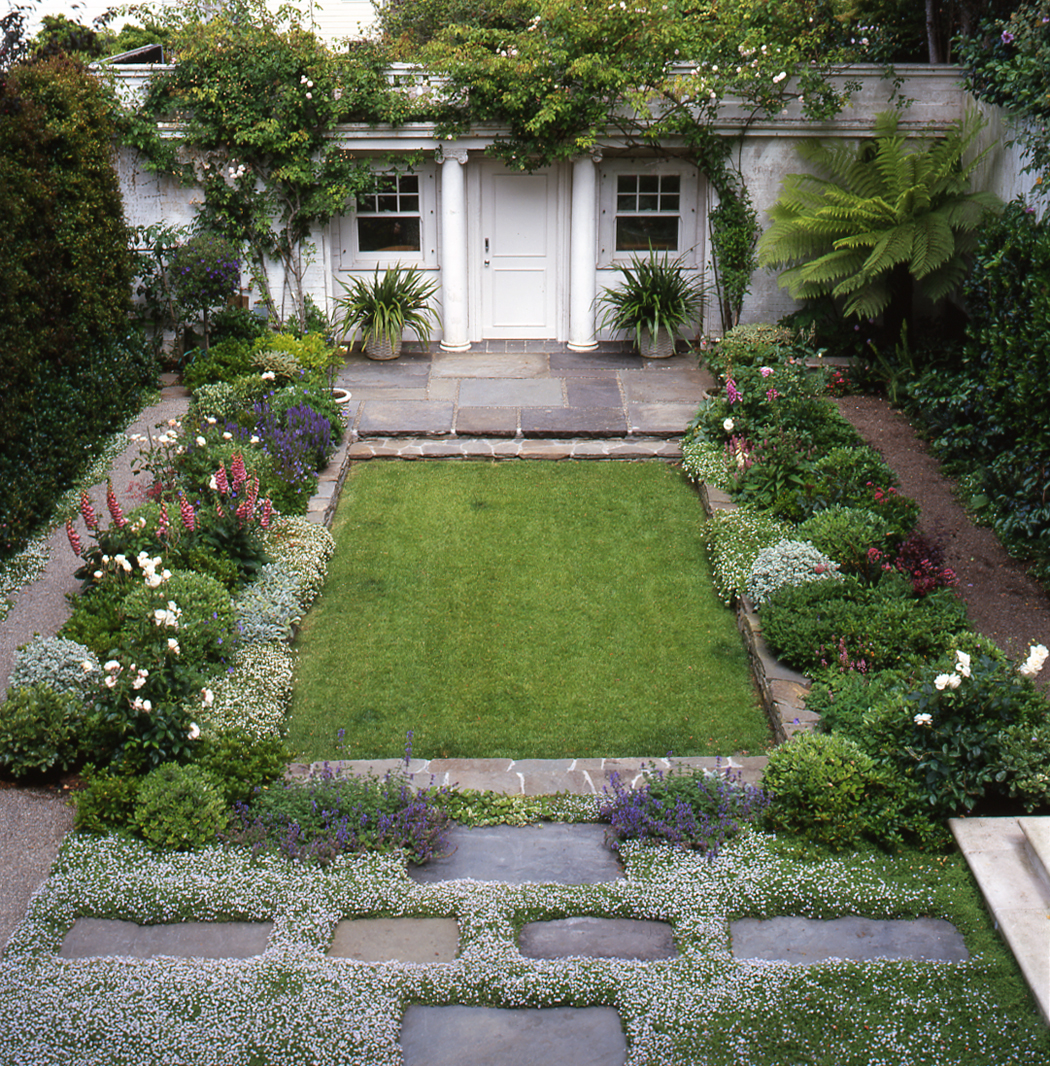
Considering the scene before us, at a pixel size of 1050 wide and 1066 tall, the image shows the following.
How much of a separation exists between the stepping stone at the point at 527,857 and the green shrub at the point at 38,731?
72.8 inches

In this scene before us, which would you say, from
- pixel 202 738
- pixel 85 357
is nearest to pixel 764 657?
pixel 202 738

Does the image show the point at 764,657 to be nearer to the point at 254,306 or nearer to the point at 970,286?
the point at 970,286

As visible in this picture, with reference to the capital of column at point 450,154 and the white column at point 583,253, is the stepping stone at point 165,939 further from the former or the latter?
the capital of column at point 450,154

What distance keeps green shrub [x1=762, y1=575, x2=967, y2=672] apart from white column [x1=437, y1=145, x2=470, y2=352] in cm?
660

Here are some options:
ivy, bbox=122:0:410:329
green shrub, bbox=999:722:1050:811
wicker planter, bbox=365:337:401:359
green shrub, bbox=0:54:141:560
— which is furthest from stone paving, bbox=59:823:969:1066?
ivy, bbox=122:0:410:329

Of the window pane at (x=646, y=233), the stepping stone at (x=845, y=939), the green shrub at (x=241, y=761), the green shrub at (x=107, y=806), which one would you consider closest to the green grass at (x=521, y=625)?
the green shrub at (x=241, y=761)

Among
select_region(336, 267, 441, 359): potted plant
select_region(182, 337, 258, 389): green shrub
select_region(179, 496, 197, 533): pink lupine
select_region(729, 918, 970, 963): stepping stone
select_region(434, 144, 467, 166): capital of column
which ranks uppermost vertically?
select_region(434, 144, 467, 166): capital of column

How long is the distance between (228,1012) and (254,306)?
9.32 meters

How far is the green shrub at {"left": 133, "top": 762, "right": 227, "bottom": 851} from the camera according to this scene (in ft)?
15.9

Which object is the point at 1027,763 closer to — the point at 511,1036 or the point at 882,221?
the point at 511,1036

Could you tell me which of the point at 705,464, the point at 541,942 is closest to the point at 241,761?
the point at 541,942

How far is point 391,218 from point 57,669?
7.88 meters

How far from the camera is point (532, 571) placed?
7.79m

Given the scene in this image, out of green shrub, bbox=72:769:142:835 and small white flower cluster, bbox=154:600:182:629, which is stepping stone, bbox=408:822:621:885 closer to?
green shrub, bbox=72:769:142:835
